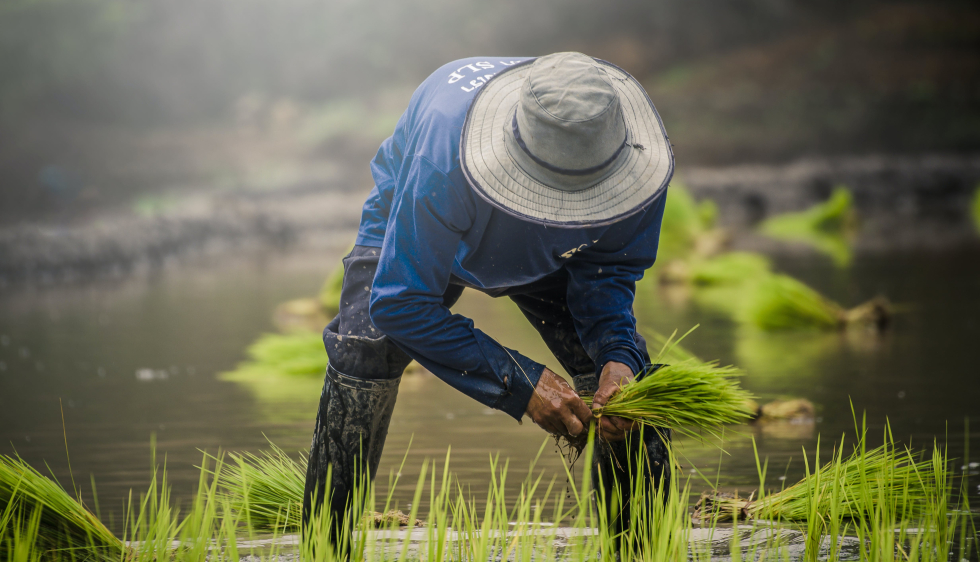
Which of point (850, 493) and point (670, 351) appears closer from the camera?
point (850, 493)

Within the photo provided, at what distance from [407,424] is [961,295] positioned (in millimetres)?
3611

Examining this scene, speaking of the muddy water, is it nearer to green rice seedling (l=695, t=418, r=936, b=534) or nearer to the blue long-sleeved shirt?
green rice seedling (l=695, t=418, r=936, b=534)

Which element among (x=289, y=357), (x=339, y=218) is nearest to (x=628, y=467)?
(x=289, y=357)

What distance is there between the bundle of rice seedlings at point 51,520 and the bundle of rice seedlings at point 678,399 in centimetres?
82

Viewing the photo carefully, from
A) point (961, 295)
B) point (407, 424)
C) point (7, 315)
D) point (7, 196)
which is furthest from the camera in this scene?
point (7, 196)

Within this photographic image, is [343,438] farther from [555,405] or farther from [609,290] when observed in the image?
[609,290]

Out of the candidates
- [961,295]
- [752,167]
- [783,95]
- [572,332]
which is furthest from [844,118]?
[572,332]

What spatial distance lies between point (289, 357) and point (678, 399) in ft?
8.10

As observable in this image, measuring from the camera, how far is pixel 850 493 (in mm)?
1579

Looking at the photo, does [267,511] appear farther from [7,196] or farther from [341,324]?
[7,196]

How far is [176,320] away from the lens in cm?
499

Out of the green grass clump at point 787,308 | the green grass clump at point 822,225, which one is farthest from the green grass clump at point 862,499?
the green grass clump at point 822,225

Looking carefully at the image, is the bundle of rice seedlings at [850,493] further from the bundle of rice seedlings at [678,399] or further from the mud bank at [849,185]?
the mud bank at [849,185]

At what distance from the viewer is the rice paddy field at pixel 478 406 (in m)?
1.85
